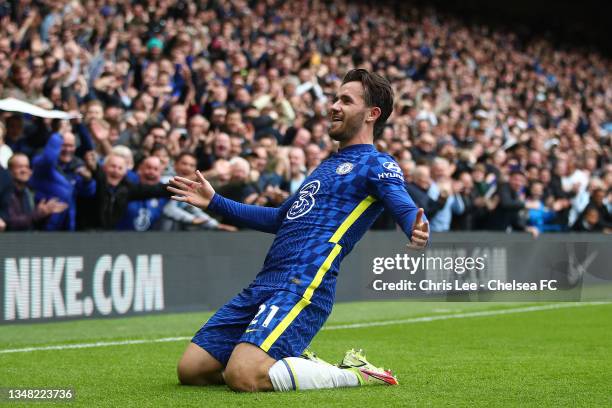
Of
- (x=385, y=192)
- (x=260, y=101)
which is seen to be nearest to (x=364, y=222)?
(x=385, y=192)

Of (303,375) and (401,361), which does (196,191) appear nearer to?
(303,375)

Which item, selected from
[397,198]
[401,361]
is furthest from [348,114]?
[401,361]

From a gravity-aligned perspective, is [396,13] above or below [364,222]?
above

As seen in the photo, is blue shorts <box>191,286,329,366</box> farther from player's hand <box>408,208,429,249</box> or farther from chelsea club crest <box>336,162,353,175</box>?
player's hand <box>408,208,429,249</box>

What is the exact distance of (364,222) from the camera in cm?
696

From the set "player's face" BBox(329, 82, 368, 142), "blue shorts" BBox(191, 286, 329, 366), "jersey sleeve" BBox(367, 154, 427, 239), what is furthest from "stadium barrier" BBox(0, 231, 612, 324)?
"jersey sleeve" BBox(367, 154, 427, 239)

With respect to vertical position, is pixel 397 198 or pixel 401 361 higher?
pixel 397 198

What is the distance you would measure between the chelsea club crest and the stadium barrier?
5353 mm

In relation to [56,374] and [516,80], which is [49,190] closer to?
[56,374]

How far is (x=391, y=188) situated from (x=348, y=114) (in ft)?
2.09

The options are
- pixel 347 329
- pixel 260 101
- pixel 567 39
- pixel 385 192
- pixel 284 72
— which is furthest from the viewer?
pixel 567 39

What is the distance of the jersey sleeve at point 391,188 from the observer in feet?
20.7

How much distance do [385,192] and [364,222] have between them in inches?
16.0

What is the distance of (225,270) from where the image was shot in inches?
545
